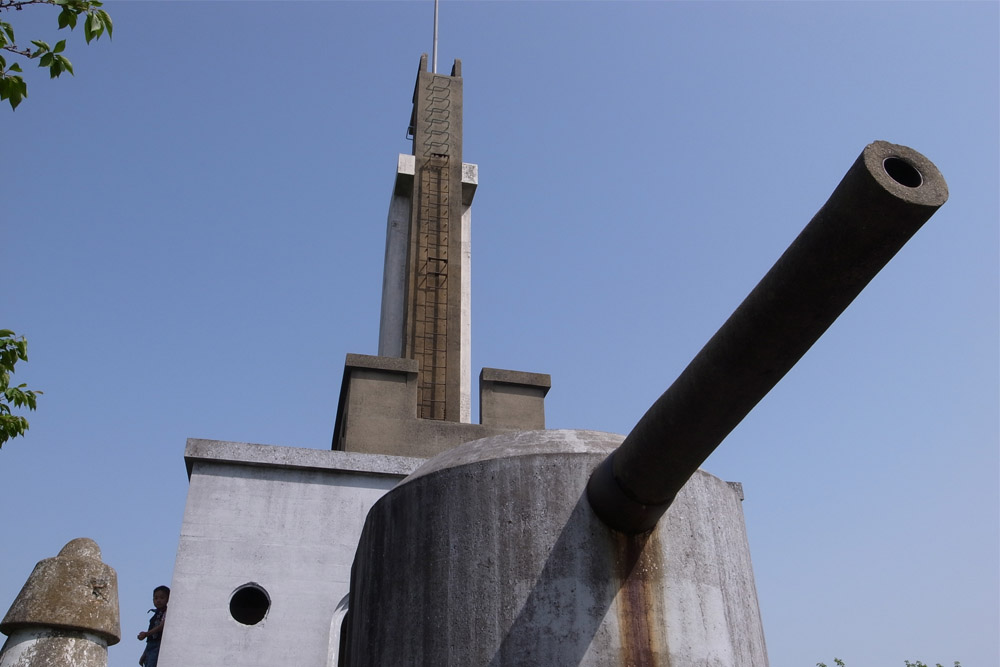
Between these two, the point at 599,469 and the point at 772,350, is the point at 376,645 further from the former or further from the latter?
the point at 772,350

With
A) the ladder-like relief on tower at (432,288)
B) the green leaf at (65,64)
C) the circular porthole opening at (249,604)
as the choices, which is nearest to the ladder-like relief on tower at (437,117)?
the ladder-like relief on tower at (432,288)

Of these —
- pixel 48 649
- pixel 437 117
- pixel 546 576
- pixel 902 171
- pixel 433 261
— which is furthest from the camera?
pixel 437 117

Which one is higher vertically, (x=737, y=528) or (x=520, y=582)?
(x=737, y=528)

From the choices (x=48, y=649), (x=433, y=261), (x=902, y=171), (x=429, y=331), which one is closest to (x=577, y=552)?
(x=902, y=171)

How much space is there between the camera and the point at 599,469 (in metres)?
3.95

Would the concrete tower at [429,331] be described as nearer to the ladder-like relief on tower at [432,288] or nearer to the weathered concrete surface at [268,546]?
the ladder-like relief on tower at [432,288]

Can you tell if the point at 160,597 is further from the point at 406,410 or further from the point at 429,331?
the point at 429,331

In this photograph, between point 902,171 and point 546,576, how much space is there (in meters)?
2.20

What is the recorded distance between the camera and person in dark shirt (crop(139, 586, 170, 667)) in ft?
27.9

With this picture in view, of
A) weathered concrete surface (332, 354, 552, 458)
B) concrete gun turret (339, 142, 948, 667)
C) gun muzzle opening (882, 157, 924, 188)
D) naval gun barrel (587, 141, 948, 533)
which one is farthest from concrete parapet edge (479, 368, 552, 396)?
gun muzzle opening (882, 157, 924, 188)

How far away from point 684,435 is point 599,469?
28.6 inches

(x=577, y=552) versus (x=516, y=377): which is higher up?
(x=516, y=377)

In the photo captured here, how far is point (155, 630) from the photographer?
8.46 meters

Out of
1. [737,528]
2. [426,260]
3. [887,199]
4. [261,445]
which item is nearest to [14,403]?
[261,445]
